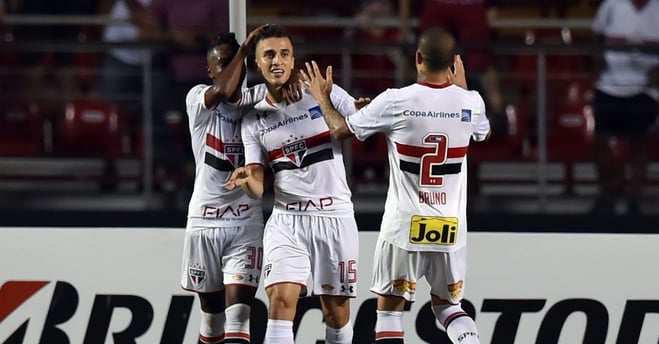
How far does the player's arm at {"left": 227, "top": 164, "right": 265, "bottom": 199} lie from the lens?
7215 millimetres

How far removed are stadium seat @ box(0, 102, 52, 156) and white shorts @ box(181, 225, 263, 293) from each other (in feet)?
8.86

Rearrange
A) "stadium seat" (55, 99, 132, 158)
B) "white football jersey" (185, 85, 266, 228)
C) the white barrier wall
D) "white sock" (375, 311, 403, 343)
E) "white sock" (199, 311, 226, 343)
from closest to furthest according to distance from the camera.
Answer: "white sock" (375, 311, 403, 343) → "white football jersey" (185, 85, 266, 228) → "white sock" (199, 311, 226, 343) → the white barrier wall → "stadium seat" (55, 99, 132, 158)

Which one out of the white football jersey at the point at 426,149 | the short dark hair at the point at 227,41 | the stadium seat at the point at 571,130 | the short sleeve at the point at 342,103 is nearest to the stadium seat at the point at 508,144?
the stadium seat at the point at 571,130

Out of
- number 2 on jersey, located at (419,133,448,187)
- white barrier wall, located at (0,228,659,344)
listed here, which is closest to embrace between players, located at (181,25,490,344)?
number 2 on jersey, located at (419,133,448,187)

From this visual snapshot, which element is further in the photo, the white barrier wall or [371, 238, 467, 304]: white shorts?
the white barrier wall

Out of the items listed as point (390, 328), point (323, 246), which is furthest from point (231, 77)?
point (390, 328)

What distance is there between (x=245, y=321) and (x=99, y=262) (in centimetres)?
126

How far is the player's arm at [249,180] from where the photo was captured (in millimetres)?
7215

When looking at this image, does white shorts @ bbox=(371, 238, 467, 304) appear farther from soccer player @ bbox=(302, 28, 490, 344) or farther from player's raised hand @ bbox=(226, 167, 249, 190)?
player's raised hand @ bbox=(226, 167, 249, 190)

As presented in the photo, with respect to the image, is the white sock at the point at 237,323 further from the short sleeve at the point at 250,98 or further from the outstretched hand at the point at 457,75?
the outstretched hand at the point at 457,75

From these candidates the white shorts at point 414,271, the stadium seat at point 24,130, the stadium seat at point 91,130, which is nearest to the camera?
the white shorts at point 414,271

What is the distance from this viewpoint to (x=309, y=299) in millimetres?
8422

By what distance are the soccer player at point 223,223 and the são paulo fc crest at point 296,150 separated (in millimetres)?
327

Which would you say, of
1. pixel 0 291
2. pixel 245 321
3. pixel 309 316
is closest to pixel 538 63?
pixel 309 316
